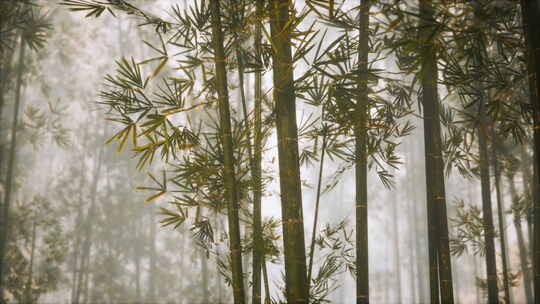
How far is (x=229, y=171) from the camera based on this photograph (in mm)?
2082

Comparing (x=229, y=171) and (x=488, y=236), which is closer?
(x=229, y=171)

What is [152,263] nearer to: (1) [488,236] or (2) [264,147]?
(2) [264,147]

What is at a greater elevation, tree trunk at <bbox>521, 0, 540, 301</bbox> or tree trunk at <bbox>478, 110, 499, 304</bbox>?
tree trunk at <bbox>521, 0, 540, 301</bbox>

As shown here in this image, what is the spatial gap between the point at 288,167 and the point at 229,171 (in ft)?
0.93

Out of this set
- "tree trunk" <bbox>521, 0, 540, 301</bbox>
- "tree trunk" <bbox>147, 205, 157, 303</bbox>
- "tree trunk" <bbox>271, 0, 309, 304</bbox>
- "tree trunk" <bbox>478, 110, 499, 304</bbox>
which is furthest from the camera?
"tree trunk" <bbox>147, 205, 157, 303</bbox>

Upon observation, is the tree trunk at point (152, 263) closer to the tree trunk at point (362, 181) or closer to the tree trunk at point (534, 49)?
the tree trunk at point (362, 181)

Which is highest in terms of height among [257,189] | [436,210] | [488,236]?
[257,189]

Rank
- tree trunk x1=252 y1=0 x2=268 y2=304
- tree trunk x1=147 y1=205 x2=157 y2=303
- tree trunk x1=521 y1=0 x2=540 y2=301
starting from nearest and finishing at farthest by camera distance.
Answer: tree trunk x1=521 y1=0 x2=540 y2=301 → tree trunk x1=252 y1=0 x2=268 y2=304 → tree trunk x1=147 y1=205 x2=157 y2=303

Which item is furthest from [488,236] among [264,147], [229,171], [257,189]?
[229,171]

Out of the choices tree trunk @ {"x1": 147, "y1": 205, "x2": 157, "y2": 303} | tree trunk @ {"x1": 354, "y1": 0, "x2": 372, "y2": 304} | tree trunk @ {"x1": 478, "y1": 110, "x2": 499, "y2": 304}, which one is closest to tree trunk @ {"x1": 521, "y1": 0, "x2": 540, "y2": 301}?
tree trunk @ {"x1": 354, "y1": 0, "x2": 372, "y2": 304}

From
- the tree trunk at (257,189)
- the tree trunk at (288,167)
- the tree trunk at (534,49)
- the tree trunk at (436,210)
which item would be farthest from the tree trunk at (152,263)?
Result: the tree trunk at (534,49)

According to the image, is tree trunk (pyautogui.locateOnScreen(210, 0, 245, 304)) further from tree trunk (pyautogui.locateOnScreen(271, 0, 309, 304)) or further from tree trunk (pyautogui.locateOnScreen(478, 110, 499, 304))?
tree trunk (pyautogui.locateOnScreen(478, 110, 499, 304))

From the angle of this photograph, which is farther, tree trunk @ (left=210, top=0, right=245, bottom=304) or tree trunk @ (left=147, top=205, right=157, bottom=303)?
tree trunk @ (left=147, top=205, right=157, bottom=303)

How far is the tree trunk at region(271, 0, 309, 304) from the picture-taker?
2.03 metres
